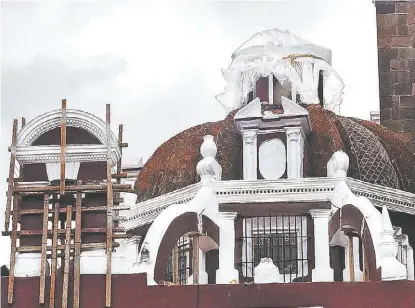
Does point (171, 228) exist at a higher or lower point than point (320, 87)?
lower

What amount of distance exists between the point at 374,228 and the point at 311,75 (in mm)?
6988

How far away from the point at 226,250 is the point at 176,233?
1.15 meters

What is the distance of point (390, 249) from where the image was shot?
20.2m

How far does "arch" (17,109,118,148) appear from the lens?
69.2ft

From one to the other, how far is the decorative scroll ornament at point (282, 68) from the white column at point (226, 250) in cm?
497

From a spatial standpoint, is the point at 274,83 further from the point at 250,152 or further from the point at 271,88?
the point at 250,152

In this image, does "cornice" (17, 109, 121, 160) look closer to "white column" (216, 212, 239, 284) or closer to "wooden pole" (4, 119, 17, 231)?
"wooden pole" (4, 119, 17, 231)

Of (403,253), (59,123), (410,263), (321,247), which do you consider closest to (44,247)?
(59,123)

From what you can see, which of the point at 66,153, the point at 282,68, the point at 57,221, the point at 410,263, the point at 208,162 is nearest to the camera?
the point at 57,221

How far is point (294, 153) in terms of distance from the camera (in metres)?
23.3

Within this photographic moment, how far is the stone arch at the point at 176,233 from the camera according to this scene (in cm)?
2066

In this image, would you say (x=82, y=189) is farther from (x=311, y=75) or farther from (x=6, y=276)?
(x=311, y=75)

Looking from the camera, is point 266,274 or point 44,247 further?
point 44,247

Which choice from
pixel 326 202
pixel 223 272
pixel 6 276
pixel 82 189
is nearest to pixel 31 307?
pixel 6 276
